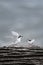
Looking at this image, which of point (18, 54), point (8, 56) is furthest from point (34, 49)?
point (8, 56)

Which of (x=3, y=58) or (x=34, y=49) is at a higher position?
A: (x=34, y=49)

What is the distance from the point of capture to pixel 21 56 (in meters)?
7.67

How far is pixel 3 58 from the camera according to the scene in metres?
7.42

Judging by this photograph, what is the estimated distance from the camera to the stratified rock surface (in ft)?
24.3

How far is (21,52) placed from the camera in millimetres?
7816

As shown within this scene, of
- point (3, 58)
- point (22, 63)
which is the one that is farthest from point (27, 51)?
point (3, 58)

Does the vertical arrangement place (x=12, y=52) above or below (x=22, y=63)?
above

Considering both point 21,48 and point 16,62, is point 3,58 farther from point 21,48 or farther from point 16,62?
point 21,48

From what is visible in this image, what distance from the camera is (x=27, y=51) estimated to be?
791cm

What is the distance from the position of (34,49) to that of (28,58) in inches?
28.4

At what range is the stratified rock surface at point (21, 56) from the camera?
740cm

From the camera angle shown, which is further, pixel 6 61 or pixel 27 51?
pixel 27 51

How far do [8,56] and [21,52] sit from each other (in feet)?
2.31

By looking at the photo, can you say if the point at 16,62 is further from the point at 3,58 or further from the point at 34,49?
the point at 34,49
